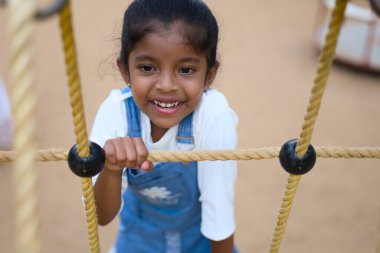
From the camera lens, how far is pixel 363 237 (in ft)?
5.73

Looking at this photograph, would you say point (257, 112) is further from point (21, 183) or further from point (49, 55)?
point (21, 183)

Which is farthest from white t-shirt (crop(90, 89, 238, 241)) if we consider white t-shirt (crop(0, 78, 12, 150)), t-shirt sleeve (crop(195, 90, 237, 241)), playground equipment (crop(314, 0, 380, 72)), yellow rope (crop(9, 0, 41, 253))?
playground equipment (crop(314, 0, 380, 72))

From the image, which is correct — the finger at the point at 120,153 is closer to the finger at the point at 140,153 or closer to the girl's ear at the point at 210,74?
the finger at the point at 140,153

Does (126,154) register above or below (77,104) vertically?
below

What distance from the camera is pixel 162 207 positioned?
1.06m

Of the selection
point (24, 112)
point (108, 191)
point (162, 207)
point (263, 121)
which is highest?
point (24, 112)

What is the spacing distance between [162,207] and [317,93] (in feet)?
1.69

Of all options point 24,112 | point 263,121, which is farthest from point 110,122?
point 263,121

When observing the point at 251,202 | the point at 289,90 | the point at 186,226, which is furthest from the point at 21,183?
the point at 289,90

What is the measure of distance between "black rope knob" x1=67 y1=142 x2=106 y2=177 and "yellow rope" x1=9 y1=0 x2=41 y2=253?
0.31 m

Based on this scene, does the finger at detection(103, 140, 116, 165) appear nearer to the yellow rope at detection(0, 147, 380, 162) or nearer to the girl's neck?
the yellow rope at detection(0, 147, 380, 162)

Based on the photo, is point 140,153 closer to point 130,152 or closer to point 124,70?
point 130,152

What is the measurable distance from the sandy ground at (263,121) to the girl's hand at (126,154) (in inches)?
13.4

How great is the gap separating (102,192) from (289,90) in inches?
73.0
